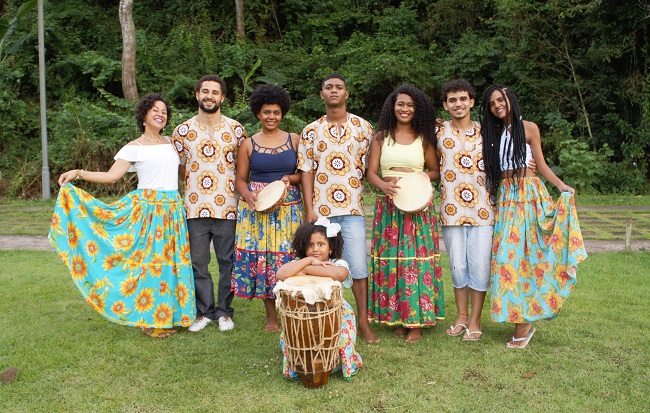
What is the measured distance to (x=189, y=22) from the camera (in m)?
19.1

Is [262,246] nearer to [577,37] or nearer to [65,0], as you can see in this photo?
[577,37]

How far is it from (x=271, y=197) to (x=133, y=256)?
1.22 meters

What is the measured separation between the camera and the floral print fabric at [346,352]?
13.1 ft

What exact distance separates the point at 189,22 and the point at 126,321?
15844mm

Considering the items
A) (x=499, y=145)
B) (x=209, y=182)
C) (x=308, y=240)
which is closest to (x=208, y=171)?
(x=209, y=182)

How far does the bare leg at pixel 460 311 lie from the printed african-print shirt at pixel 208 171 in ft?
6.15

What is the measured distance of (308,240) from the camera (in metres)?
4.24

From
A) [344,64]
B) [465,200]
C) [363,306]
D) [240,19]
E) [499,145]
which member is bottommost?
[363,306]

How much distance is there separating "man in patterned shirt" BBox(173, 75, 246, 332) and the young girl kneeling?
3.09 feet

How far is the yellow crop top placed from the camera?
4.68m

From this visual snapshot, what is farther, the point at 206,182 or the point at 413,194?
the point at 206,182

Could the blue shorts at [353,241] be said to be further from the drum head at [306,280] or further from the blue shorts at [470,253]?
the drum head at [306,280]

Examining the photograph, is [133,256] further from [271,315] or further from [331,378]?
[331,378]

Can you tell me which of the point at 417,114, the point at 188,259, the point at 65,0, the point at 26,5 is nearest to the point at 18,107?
the point at 26,5
